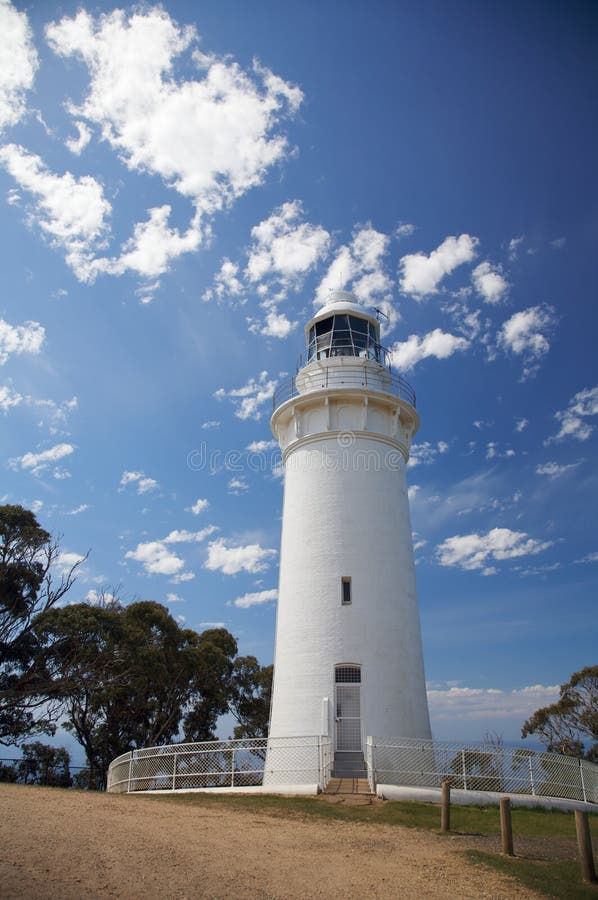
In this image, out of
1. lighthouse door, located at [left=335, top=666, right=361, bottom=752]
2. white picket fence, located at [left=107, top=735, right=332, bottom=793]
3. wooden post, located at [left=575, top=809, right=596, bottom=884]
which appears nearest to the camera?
wooden post, located at [left=575, top=809, right=596, bottom=884]

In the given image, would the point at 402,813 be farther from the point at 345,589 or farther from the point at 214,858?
the point at 345,589

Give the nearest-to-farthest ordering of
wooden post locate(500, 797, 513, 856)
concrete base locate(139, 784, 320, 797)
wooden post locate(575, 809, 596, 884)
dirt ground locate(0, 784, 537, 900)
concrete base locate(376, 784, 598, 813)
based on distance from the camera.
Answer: dirt ground locate(0, 784, 537, 900) → wooden post locate(575, 809, 596, 884) → wooden post locate(500, 797, 513, 856) → concrete base locate(376, 784, 598, 813) → concrete base locate(139, 784, 320, 797)

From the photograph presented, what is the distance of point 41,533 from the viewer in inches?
955

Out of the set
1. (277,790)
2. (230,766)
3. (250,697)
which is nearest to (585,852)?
(277,790)

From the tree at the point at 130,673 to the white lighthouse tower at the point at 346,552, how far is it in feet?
23.9

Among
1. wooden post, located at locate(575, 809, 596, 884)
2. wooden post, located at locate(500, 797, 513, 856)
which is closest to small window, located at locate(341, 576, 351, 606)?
→ wooden post, located at locate(500, 797, 513, 856)

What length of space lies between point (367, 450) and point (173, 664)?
1358 cm

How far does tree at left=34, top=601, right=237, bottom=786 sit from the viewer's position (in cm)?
2277

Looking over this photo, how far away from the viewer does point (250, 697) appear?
32.4 m

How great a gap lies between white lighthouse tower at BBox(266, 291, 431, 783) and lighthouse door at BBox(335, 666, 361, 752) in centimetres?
3

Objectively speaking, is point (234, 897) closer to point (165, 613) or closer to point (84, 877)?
point (84, 877)

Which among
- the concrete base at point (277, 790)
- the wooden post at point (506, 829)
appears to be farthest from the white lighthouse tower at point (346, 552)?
Result: the wooden post at point (506, 829)

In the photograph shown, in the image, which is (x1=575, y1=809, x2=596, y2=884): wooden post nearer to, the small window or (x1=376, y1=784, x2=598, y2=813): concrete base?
(x1=376, y1=784, x2=598, y2=813): concrete base

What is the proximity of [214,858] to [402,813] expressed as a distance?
5479 mm
